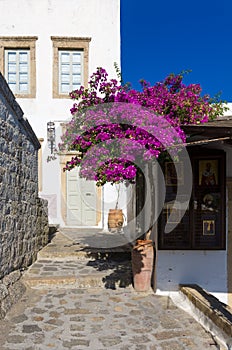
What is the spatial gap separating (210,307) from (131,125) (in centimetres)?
224

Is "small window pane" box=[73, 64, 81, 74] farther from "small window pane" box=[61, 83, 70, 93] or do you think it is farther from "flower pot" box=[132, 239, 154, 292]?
"flower pot" box=[132, 239, 154, 292]

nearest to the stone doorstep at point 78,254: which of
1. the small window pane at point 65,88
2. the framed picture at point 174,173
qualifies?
the framed picture at point 174,173

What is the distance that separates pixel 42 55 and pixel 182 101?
8.23m

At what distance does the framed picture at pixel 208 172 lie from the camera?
14.8 feet

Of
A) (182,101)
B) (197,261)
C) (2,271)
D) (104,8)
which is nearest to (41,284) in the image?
(2,271)

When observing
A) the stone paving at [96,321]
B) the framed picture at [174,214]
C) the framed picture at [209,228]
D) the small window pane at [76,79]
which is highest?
the small window pane at [76,79]

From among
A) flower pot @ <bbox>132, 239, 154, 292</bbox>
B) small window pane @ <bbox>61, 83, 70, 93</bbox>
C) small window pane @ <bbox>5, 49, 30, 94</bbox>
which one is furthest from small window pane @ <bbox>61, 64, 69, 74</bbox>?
flower pot @ <bbox>132, 239, 154, 292</bbox>

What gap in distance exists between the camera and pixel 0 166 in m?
4.45

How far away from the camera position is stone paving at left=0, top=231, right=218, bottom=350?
3.35 meters

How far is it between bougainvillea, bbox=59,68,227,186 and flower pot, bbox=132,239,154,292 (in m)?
1.26

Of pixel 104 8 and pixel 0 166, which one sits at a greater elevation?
pixel 104 8

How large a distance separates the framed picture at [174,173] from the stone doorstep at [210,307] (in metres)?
1.42

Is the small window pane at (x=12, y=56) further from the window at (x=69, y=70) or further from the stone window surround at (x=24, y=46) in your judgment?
the window at (x=69, y=70)

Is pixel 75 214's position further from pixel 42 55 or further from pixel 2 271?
pixel 2 271
